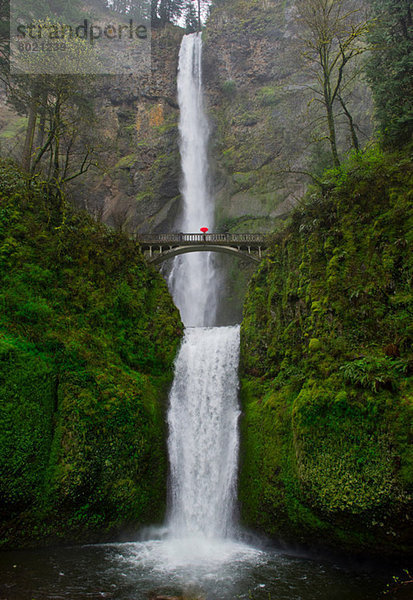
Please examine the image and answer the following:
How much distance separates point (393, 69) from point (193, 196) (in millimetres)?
21099

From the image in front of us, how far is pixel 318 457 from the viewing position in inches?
378

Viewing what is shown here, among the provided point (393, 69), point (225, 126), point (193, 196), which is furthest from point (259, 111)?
point (393, 69)

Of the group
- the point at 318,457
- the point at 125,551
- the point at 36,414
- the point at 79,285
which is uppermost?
the point at 79,285

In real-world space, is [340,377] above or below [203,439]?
above

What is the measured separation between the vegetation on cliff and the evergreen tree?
12.5 m

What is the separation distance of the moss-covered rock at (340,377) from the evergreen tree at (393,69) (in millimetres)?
1919

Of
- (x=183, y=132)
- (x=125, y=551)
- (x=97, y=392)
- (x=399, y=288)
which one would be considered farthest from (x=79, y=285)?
(x=183, y=132)

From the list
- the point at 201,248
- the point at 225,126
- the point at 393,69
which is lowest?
the point at 201,248

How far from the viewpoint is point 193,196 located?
3397 cm

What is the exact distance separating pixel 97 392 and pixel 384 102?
1580cm

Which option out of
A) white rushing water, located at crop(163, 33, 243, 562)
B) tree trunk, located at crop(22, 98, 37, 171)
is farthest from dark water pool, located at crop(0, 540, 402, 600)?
tree trunk, located at crop(22, 98, 37, 171)

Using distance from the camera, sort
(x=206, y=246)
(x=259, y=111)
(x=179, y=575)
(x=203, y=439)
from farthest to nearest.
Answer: (x=259, y=111), (x=206, y=246), (x=203, y=439), (x=179, y=575)

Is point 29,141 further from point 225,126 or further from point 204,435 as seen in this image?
point 225,126

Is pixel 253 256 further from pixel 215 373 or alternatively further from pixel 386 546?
pixel 386 546
